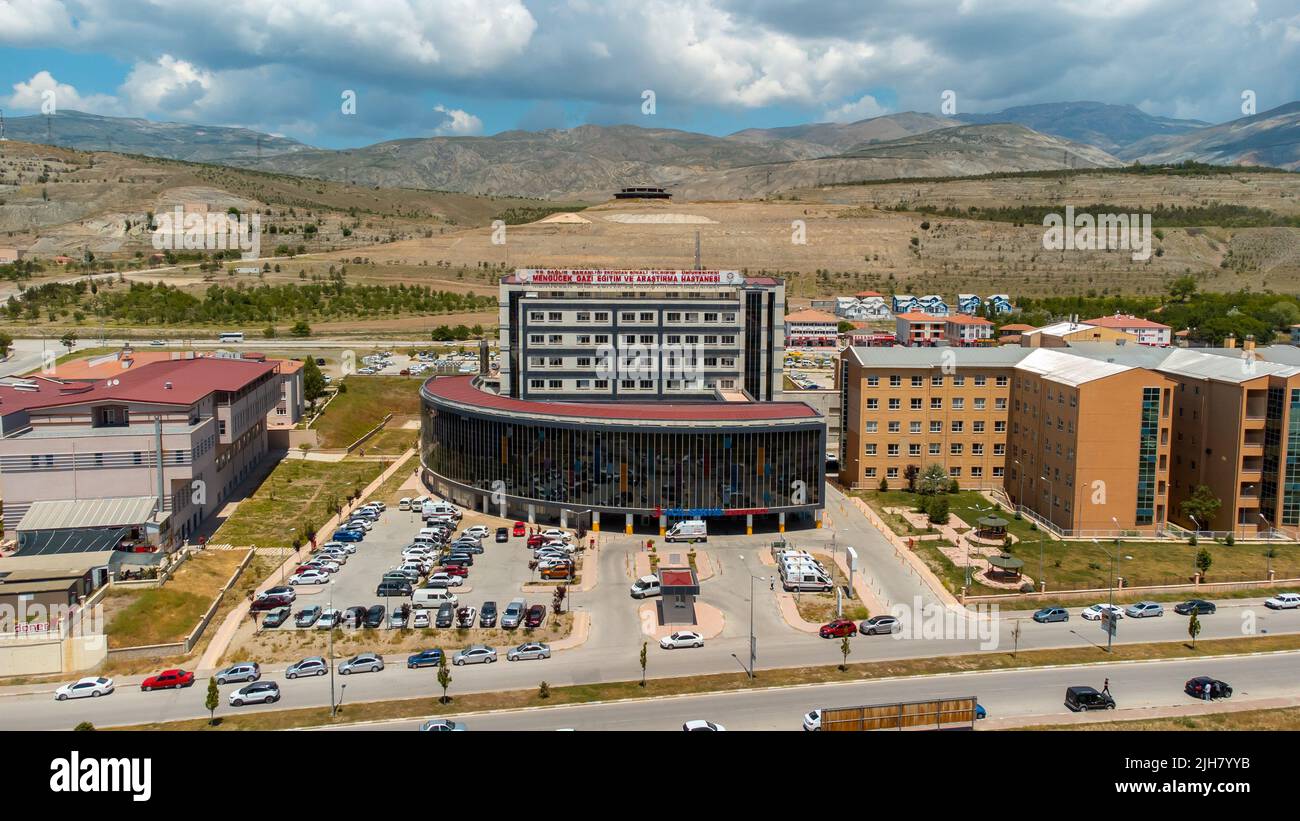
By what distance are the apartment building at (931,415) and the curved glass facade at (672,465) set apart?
10.6 meters

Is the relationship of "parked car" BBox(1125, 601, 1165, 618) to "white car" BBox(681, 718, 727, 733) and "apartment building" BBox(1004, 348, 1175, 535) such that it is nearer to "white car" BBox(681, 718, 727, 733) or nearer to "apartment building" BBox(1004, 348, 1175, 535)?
"apartment building" BBox(1004, 348, 1175, 535)

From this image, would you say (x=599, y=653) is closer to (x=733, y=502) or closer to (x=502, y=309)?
(x=733, y=502)

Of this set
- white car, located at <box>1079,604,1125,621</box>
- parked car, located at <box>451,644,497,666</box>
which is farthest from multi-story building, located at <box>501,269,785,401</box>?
parked car, located at <box>451,644,497,666</box>

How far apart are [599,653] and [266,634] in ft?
49.4

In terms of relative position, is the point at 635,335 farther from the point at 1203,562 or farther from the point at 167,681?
the point at 167,681

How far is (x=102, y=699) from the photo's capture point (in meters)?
35.8

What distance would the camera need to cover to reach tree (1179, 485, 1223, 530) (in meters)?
56.4

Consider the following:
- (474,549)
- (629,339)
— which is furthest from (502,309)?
(474,549)

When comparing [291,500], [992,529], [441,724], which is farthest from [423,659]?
[992,529]

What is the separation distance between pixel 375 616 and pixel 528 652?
840 centimetres

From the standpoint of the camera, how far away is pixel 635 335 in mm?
74625

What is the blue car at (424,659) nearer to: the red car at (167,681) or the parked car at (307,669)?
the parked car at (307,669)

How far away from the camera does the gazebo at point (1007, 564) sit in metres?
47.6

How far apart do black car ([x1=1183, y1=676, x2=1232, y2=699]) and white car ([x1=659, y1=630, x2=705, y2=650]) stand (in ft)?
62.8
